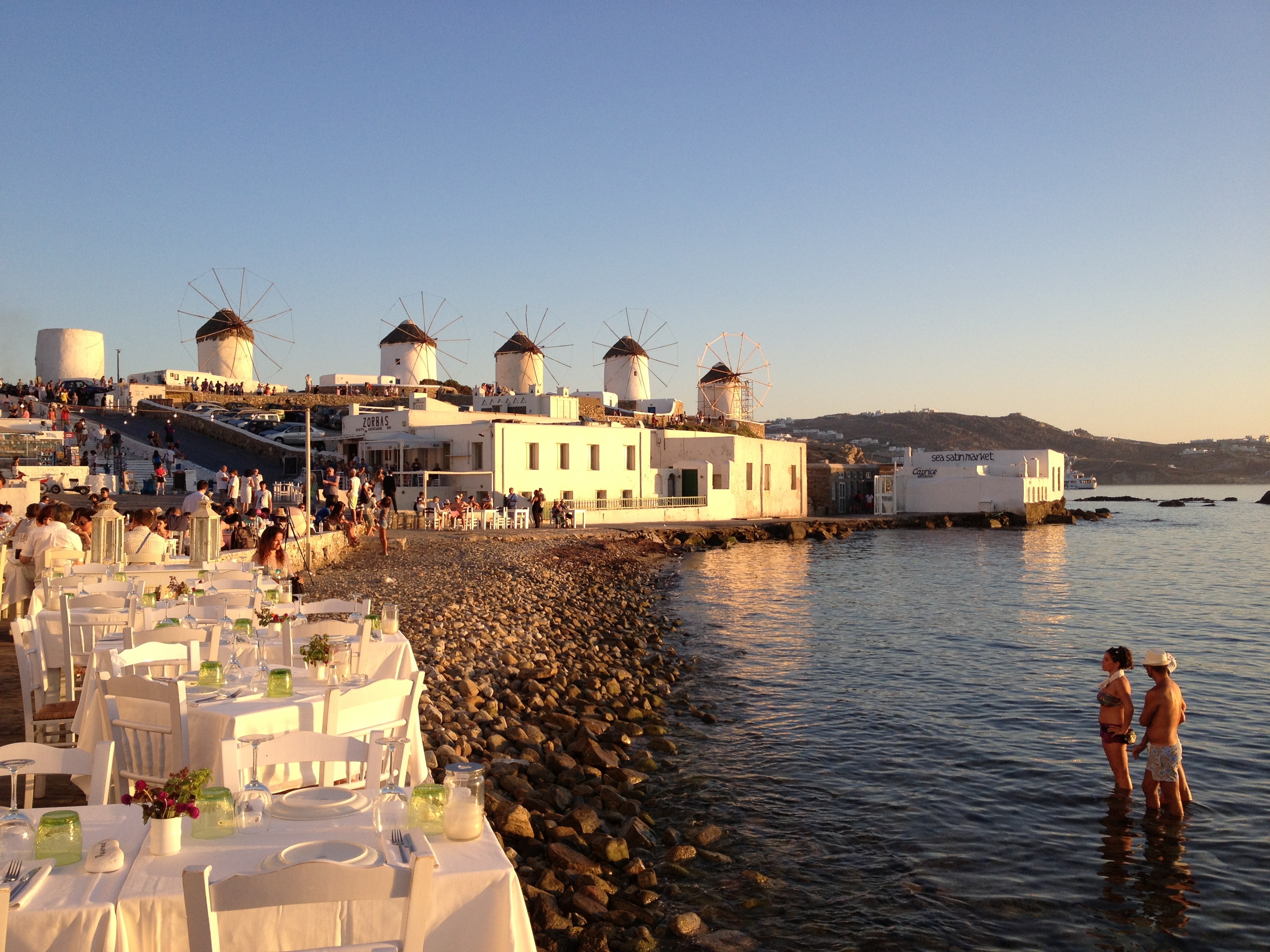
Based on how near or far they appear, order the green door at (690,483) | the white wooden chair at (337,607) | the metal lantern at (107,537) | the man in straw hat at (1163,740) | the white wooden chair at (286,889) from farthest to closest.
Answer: the green door at (690,483) → the metal lantern at (107,537) → the white wooden chair at (337,607) → the man in straw hat at (1163,740) → the white wooden chair at (286,889)

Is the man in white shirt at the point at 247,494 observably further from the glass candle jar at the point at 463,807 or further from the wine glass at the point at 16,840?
the glass candle jar at the point at 463,807

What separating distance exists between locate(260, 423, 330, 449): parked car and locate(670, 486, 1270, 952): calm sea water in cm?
1989

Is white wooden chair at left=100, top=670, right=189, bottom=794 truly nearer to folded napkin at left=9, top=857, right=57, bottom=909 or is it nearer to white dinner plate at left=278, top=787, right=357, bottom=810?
white dinner plate at left=278, top=787, right=357, bottom=810

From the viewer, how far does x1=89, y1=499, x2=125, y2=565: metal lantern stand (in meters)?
13.3

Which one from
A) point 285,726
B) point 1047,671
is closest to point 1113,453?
point 1047,671

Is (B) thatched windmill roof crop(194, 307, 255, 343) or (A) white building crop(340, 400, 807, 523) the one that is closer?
(A) white building crop(340, 400, 807, 523)

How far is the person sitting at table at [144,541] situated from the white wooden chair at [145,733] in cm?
810

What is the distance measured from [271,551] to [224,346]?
69624mm

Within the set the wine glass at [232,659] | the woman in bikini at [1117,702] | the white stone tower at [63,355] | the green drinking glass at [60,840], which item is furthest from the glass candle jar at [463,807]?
the white stone tower at [63,355]

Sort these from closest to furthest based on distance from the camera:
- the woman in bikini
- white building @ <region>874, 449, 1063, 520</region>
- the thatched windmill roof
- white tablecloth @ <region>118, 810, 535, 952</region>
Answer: white tablecloth @ <region>118, 810, 535, 952</region> < the woman in bikini < white building @ <region>874, 449, 1063, 520</region> < the thatched windmill roof

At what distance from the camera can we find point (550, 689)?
12.9 metres

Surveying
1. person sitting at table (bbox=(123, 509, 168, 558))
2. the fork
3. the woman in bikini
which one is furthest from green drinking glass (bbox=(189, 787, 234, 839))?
person sitting at table (bbox=(123, 509, 168, 558))

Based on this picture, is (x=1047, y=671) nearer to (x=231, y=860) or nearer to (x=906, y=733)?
(x=906, y=733)

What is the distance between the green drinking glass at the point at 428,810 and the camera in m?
3.67
